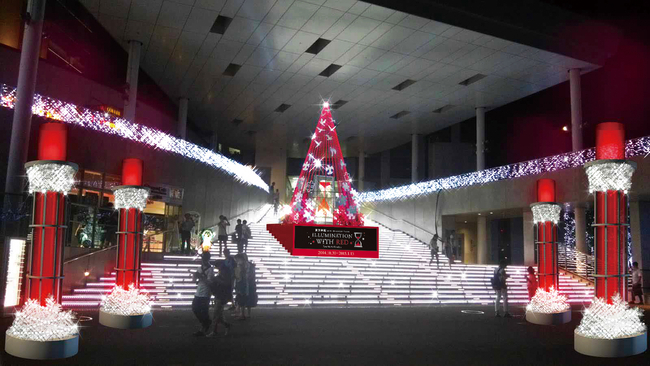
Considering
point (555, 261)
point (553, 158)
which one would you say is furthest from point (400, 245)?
point (555, 261)

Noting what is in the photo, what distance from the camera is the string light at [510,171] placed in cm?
1869

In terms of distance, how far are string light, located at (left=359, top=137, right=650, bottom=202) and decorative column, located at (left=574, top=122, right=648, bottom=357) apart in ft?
33.8

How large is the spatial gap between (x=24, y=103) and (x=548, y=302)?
42.7 feet

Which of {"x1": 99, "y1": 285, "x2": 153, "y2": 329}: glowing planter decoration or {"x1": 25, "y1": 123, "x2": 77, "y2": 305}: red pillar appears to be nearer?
{"x1": 25, "y1": 123, "x2": 77, "y2": 305}: red pillar

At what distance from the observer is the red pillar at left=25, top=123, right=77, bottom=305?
7.45 meters

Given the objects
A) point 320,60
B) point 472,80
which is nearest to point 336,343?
point 320,60

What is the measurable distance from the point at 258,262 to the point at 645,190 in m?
13.2

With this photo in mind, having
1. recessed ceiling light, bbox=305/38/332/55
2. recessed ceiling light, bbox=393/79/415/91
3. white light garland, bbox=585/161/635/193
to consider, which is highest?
recessed ceiling light, bbox=305/38/332/55

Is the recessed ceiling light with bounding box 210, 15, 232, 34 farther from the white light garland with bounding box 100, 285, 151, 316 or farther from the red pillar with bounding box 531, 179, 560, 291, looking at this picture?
the red pillar with bounding box 531, 179, 560, 291

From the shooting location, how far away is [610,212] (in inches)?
335

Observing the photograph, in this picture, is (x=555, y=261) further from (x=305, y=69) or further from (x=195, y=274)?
(x=305, y=69)

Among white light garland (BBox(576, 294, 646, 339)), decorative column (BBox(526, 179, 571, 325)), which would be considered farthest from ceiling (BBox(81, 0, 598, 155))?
white light garland (BBox(576, 294, 646, 339))

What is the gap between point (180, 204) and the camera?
20.0 m

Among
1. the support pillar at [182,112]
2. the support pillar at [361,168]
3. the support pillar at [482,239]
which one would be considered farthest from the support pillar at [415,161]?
the support pillar at [182,112]
